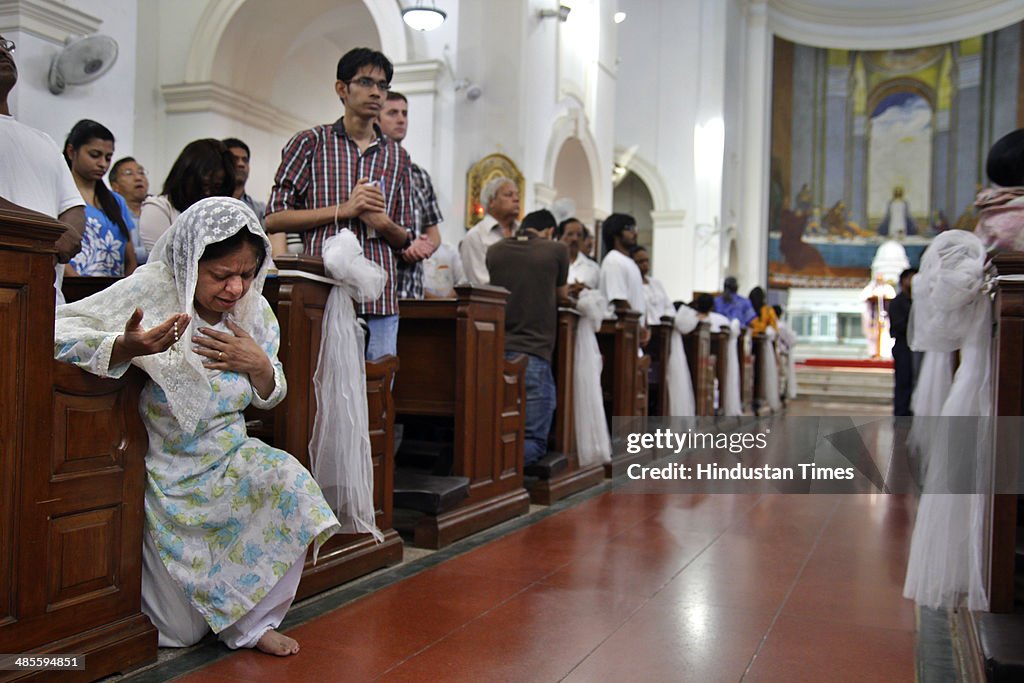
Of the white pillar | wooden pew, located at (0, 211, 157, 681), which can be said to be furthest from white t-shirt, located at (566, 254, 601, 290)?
the white pillar

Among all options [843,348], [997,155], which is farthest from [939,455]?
[843,348]

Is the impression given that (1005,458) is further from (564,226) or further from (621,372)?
(564,226)

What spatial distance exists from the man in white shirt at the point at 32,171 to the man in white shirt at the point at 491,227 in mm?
2409

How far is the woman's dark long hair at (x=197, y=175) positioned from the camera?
2.97 m

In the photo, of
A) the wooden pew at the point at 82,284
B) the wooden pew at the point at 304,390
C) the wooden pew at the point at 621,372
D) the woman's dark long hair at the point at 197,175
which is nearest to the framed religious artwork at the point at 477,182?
the wooden pew at the point at 621,372

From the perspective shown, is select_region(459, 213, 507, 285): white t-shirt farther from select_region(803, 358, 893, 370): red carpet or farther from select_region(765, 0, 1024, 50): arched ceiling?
select_region(765, 0, 1024, 50): arched ceiling

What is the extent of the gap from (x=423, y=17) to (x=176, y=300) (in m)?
5.34

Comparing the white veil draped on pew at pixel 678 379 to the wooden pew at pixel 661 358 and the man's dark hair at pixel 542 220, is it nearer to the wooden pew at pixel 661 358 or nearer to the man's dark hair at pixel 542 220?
the wooden pew at pixel 661 358

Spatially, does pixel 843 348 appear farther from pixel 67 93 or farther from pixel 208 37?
pixel 67 93

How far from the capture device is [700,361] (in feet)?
25.4

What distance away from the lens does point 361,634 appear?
2.53 m

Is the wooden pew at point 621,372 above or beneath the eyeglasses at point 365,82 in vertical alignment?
beneath

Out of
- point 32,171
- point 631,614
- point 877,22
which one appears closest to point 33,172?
point 32,171

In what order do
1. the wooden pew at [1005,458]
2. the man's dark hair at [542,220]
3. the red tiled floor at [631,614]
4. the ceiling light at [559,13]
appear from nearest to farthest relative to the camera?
the red tiled floor at [631,614] < the wooden pew at [1005,458] < the man's dark hair at [542,220] < the ceiling light at [559,13]
